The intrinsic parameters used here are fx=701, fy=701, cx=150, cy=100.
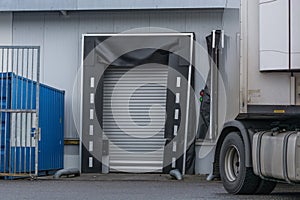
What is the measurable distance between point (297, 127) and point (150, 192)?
3.10 m

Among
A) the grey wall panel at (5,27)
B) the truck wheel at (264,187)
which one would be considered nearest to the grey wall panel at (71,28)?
the grey wall panel at (5,27)

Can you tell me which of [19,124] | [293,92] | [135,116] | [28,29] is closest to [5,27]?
[28,29]

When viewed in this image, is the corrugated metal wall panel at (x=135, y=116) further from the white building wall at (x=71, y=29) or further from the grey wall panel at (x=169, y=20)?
the grey wall panel at (x=169, y=20)

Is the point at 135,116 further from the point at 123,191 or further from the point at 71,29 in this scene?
the point at 123,191

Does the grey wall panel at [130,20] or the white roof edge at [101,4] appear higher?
the white roof edge at [101,4]

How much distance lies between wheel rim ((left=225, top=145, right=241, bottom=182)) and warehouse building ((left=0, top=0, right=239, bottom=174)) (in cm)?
589

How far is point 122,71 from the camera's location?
18297 mm

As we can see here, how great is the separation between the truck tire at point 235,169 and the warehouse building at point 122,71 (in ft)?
19.3

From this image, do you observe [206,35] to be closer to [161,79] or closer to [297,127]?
[161,79]

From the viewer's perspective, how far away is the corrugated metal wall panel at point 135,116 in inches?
714

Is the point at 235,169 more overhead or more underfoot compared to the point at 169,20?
more underfoot

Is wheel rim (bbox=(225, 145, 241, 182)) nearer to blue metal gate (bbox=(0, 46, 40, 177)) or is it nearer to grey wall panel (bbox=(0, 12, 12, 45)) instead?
blue metal gate (bbox=(0, 46, 40, 177))

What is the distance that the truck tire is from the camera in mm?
10781

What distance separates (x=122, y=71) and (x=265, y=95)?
896 centimetres
